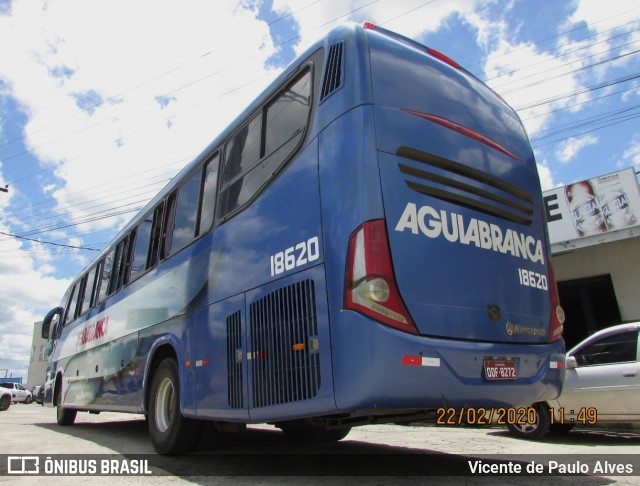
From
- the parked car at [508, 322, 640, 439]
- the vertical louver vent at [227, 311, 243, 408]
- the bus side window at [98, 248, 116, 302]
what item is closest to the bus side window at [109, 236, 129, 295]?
the bus side window at [98, 248, 116, 302]

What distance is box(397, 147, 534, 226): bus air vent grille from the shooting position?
150 inches

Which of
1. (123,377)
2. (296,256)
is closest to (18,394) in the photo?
(123,377)

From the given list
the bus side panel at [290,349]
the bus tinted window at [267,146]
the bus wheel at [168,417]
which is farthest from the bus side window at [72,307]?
the bus side panel at [290,349]

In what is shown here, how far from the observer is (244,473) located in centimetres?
479

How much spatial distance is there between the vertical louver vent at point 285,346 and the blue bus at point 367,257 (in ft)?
0.05

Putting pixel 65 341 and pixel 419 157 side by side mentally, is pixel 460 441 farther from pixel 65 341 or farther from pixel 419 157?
pixel 65 341

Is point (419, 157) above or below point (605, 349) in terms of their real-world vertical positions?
above

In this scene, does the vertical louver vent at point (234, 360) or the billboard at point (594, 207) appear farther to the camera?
the billboard at point (594, 207)

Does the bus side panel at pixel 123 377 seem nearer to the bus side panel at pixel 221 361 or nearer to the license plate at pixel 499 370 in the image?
the bus side panel at pixel 221 361

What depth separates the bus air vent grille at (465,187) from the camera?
382 centimetres

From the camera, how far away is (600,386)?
6973 millimetres

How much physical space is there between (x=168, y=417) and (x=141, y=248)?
2782 mm

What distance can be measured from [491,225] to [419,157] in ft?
2.94

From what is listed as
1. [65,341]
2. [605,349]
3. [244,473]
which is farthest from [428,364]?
[65,341]
